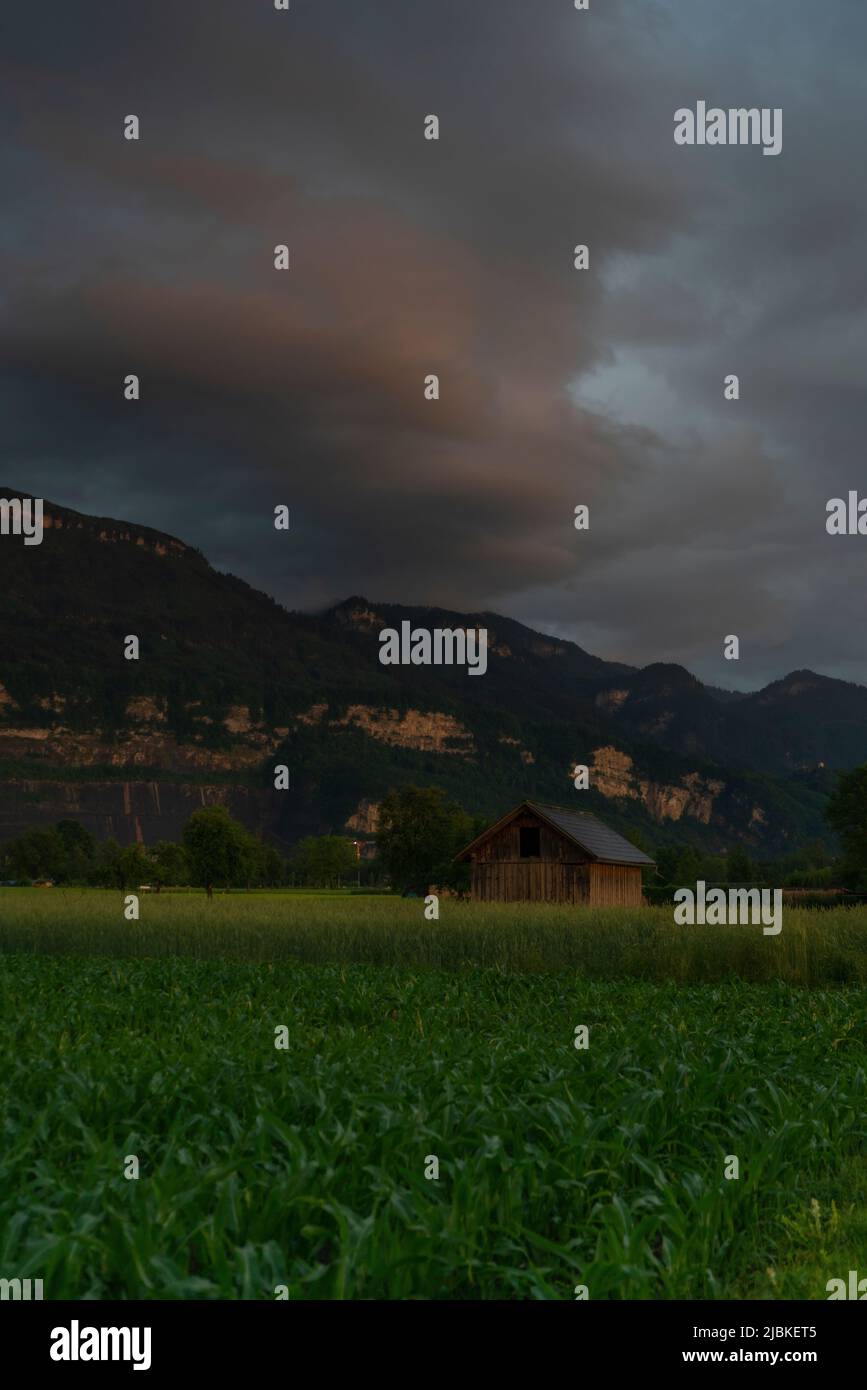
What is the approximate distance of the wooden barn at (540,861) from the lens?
5050 cm

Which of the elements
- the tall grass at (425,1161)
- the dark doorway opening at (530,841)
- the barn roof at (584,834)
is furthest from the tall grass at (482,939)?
the dark doorway opening at (530,841)

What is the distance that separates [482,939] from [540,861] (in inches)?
1071

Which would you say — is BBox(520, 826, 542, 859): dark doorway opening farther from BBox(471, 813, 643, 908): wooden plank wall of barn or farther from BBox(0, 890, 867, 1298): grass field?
BBox(0, 890, 867, 1298): grass field

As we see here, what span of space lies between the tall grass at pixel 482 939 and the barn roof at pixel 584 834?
60.7 ft

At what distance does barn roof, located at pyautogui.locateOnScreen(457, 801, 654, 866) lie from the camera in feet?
166

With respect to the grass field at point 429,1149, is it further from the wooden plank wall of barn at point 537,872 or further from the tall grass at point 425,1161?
the wooden plank wall of barn at point 537,872

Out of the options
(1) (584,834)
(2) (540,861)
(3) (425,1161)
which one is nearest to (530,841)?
(2) (540,861)

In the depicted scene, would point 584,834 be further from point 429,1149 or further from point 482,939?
point 429,1149

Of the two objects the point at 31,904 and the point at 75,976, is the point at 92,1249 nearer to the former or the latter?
the point at 75,976

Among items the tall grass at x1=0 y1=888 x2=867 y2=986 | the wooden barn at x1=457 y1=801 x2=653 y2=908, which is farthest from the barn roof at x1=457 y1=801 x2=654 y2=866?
the tall grass at x1=0 y1=888 x2=867 y2=986

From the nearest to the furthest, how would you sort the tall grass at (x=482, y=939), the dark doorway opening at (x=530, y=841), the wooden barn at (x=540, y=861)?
the tall grass at (x=482, y=939) → the wooden barn at (x=540, y=861) → the dark doorway opening at (x=530, y=841)
